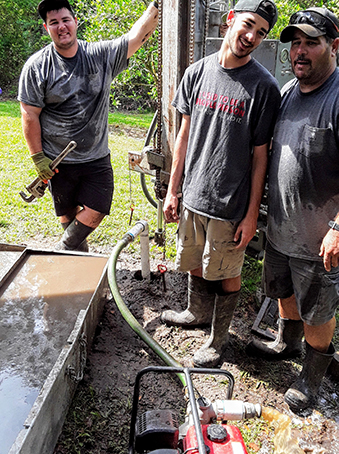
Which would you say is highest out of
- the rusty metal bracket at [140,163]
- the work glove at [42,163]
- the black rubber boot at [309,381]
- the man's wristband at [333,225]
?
the man's wristband at [333,225]

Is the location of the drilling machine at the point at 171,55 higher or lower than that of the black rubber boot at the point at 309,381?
higher

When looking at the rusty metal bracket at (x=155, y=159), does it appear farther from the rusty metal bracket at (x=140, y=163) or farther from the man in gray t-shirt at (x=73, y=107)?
the man in gray t-shirt at (x=73, y=107)

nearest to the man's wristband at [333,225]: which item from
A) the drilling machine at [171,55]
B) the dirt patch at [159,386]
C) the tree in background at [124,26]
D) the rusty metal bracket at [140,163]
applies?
the dirt patch at [159,386]

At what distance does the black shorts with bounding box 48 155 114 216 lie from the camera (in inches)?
136

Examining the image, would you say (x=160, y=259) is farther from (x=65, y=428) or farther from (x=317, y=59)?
(x=317, y=59)

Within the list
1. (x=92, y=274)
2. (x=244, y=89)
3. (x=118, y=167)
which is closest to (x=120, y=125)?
(x=118, y=167)

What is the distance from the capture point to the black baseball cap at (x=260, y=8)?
2.23 metres

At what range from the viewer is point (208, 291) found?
3.11 metres

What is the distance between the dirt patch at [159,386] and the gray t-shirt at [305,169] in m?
1.02

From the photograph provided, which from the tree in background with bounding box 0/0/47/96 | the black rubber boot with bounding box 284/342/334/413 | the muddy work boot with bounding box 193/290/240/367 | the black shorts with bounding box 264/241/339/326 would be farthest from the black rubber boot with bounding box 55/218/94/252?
the tree in background with bounding box 0/0/47/96

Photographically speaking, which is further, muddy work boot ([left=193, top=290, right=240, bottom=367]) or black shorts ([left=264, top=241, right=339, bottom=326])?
muddy work boot ([left=193, top=290, right=240, bottom=367])

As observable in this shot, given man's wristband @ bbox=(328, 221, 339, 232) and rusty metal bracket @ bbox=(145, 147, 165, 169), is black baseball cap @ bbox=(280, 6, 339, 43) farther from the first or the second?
rusty metal bracket @ bbox=(145, 147, 165, 169)

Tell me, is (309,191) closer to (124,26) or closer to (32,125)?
(32,125)

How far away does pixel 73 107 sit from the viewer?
10.7 ft
